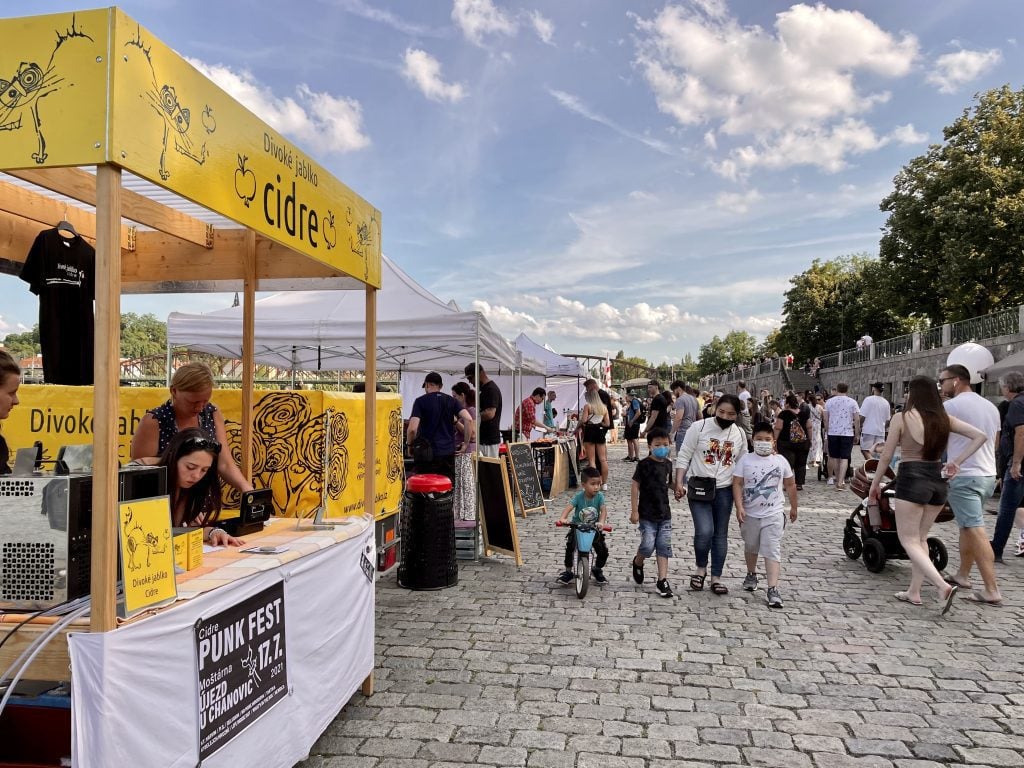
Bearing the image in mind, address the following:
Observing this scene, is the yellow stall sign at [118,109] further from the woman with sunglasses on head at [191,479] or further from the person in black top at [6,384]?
the person in black top at [6,384]

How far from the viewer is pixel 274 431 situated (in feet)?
17.4

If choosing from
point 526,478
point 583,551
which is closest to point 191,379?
point 583,551

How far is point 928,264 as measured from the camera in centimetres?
3666

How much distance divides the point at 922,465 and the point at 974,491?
2.56 feet

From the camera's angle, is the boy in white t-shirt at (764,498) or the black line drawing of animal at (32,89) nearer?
the black line drawing of animal at (32,89)

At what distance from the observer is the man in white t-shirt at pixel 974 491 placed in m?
5.89

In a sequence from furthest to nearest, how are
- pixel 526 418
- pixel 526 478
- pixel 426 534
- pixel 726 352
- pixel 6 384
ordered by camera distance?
pixel 726 352 < pixel 526 418 < pixel 526 478 < pixel 426 534 < pixel 6 384

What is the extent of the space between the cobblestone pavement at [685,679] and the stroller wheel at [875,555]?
19 centimetres

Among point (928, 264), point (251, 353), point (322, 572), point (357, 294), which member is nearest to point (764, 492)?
point (322, 572)

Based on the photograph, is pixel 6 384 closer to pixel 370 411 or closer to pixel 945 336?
pixel 370 411

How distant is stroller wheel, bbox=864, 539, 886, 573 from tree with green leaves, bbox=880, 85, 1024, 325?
32.2m

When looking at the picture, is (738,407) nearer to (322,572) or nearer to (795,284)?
(322,572)

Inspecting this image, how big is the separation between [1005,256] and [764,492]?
114 ft

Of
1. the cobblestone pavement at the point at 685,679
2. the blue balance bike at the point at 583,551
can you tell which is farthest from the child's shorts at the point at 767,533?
the blue balance bike at the point at 583,551
